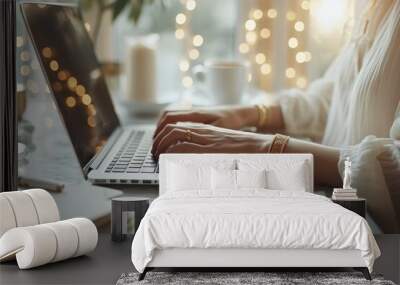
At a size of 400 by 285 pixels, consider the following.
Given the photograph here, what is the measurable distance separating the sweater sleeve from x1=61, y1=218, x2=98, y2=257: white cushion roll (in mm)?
2175

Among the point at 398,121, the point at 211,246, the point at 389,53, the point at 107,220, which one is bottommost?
the point at 107,220

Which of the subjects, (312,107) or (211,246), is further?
(312,107)

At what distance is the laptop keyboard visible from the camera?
6.27m

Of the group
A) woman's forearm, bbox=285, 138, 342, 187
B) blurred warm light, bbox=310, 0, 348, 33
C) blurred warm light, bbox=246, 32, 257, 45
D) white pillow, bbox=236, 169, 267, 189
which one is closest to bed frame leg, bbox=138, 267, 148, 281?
white pillow, bbox=236, 169, 267, 189

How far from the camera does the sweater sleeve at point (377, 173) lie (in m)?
6.21

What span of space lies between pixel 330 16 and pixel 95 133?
223cm

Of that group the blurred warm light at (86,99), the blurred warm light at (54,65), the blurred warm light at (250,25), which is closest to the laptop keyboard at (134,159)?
the blurred warm light at (86,99)

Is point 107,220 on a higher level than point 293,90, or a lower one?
lower

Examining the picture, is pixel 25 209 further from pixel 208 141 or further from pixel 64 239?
pixel 208 141

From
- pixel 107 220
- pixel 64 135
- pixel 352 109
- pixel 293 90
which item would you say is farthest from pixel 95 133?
pixel 352 109

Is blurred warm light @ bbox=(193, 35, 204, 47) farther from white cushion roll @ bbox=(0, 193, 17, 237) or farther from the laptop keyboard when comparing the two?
white cushion roll @ bbox=(0, 193, 17, 237)

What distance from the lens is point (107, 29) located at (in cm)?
639

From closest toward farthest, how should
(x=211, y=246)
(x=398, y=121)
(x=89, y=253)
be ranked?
(x=211, y=246) → (x=89, y=253) → (x=398, y=121)

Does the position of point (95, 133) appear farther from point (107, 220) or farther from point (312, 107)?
point (312, 107)
